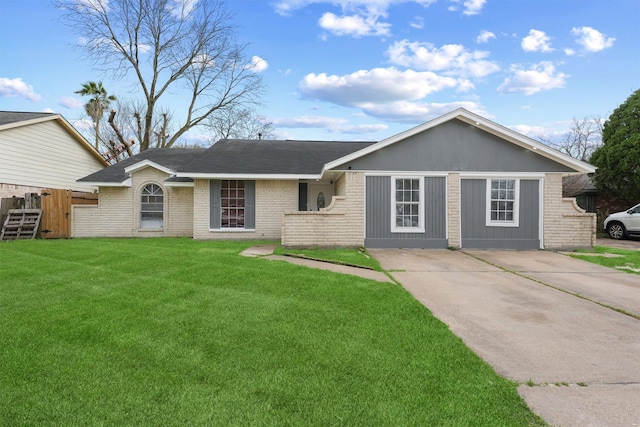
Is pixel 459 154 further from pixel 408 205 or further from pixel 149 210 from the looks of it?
pixel 149 210

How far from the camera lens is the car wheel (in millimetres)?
16203

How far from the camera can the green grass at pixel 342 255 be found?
8.63m

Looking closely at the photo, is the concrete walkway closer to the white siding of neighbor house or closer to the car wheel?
the white siding of neighbor house

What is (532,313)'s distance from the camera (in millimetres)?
5047

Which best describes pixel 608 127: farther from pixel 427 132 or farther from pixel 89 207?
pixel 89 207

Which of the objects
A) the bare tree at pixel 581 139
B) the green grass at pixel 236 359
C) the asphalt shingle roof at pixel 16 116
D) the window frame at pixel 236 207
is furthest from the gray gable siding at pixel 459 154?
the bare tree at pixel 581 139

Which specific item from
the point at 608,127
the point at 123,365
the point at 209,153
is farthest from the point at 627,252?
the point at 209,153

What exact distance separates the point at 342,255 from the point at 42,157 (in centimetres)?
1635

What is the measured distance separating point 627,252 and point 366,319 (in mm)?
11258

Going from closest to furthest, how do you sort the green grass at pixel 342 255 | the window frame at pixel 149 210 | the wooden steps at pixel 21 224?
the green grass at pixel 342 255, the wooden steps at pixel 21 224, the window frame at pixel 149 210

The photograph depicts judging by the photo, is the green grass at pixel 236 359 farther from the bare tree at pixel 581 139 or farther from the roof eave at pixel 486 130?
the bare tree at pixel 581 139

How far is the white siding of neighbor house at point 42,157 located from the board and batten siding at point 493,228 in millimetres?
16558

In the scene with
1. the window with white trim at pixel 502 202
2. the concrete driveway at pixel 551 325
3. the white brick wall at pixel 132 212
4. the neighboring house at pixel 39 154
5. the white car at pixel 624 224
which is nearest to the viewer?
the concrete driveway at pixel 551 325

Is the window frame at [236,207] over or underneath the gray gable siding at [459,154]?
underneath
